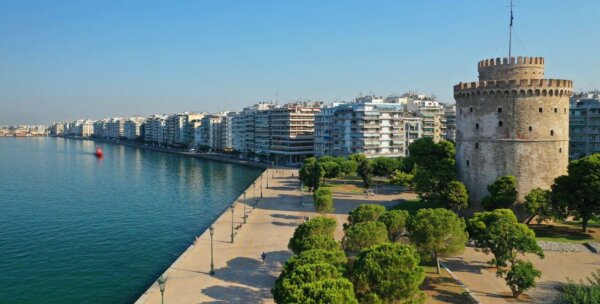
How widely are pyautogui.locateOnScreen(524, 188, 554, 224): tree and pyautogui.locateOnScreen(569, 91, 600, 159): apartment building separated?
1955 inches

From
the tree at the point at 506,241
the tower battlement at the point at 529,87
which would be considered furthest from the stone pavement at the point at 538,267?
the tower battlement at the point at 529,87


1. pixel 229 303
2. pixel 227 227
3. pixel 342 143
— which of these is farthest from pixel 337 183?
pixel 229 303

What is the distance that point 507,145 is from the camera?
4375 centimetres

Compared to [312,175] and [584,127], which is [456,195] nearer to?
[312,175]

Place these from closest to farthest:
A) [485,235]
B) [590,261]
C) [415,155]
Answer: [485,235]
[590,261]
[415,155]

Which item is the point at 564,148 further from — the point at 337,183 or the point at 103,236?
the point at 103,236

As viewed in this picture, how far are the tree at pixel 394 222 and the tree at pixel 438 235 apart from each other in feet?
7.77

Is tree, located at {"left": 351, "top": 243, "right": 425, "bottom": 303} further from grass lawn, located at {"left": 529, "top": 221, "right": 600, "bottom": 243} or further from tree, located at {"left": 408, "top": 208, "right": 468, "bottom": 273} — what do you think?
grass lawn, located at {"left": 529, "top": 221, "right": 600, "bottom": 243}

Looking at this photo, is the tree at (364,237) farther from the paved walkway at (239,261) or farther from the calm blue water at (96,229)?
the calm blue water at (96,229)

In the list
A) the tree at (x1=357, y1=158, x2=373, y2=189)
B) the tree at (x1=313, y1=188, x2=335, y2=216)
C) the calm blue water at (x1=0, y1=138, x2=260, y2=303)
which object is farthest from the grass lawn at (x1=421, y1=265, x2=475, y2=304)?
the tree at (x1=357, y1=158, x2=373, y2=189)

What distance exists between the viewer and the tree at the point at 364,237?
27094 mm

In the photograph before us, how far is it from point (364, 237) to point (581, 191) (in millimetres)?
20162

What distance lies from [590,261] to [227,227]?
28790 millimetres

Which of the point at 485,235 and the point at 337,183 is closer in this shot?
the point at 485,235
